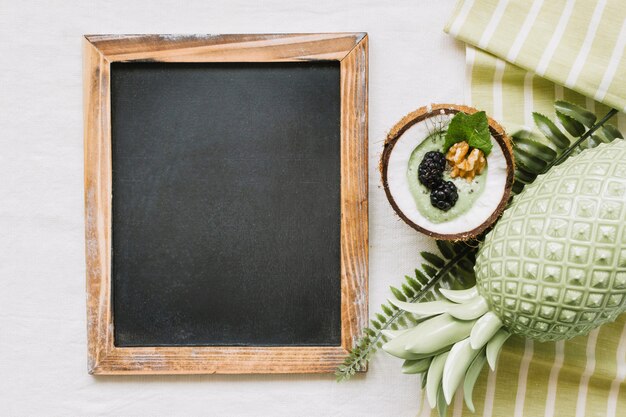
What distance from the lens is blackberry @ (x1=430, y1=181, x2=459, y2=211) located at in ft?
2.48

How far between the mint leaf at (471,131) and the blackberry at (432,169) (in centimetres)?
3

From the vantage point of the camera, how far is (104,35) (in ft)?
2.83

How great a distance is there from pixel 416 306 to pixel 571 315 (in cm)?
19

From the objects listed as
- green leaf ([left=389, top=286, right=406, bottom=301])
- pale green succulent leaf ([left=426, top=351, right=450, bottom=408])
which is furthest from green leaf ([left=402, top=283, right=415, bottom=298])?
pale green succulent leaf ([left=426, top=351, right=450, bottom=408])

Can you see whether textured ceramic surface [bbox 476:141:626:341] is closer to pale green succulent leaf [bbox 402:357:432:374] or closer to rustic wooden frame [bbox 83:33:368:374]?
pale green succulent leaf [bbox 402:357:432:374]

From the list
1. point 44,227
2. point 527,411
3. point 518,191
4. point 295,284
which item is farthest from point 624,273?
point 44,227

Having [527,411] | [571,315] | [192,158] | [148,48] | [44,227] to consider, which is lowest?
[527,411]

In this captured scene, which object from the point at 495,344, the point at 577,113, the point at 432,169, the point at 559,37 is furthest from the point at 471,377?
the point at 559,37

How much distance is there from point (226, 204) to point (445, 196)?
33 centimetres

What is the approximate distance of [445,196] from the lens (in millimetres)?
758

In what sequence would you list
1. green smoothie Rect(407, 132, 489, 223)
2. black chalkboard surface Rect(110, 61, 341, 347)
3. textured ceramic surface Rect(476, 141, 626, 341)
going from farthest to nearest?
1. black chalkboard surface Rect(110, 61, 341, 347)
2. green smoothie Rect(407, 132, 489, 223)
3. textured ceramic surface Rect(476, 141, 626, 341)

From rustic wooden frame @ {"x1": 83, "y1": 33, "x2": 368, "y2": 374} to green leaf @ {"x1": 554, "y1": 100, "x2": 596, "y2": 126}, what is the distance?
0.28 meters

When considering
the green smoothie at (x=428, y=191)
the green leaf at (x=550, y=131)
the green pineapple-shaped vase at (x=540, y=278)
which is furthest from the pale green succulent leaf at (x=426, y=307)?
the green leaf at (x=550, y=131)

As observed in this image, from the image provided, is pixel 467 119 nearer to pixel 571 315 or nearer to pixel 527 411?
pixel 571 315
